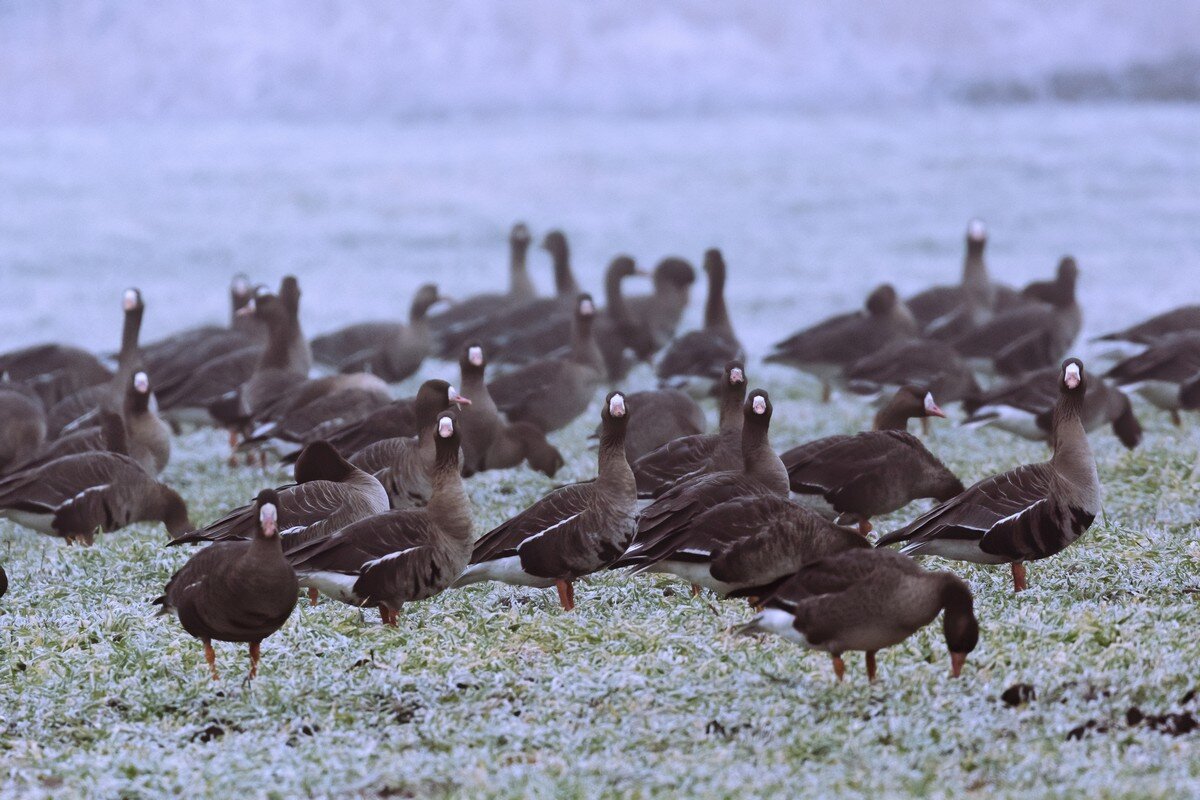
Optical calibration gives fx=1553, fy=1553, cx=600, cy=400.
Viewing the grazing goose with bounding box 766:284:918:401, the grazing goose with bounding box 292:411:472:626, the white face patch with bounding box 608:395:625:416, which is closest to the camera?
the grazing goose with bounding box 292:411:472:626

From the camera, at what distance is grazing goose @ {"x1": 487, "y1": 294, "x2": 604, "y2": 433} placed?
17266 mm

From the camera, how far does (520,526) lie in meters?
10.3

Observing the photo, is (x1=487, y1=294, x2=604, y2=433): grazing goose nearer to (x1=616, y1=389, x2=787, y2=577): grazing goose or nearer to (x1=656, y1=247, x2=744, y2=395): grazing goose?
(x1=656, y1=247, x2=744, y2=395): grazing goose

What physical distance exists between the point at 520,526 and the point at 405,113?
46786 millimetres

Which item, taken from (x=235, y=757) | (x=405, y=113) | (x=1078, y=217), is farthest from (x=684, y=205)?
(x=235, y=757)

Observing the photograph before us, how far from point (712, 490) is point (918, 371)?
825cm

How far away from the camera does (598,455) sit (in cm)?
1344

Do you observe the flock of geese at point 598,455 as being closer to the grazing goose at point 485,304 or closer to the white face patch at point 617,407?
the white face patch at point 617,407

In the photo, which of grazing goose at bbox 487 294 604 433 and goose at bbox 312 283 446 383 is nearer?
grazing goose at bbox 487 294 604 433

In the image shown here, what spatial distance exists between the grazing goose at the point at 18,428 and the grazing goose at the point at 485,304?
7525mm

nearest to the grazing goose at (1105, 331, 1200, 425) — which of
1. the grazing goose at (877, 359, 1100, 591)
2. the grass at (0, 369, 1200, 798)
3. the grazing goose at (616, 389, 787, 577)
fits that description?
the grass at (0, 369, 1200, 798)

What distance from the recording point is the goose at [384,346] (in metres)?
21.5

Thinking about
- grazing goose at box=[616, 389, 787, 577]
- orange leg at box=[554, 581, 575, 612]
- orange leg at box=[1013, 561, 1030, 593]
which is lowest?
orange leg at box=[554, 581, 575, 612]

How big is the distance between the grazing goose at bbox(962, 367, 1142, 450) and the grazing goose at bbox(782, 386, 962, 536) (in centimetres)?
419
